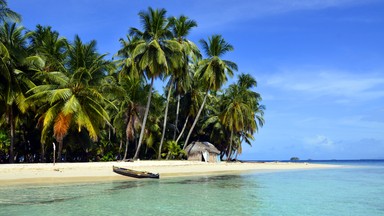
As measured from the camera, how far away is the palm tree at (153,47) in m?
31.4

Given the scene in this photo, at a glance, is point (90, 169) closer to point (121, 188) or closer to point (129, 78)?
point (121, 188)

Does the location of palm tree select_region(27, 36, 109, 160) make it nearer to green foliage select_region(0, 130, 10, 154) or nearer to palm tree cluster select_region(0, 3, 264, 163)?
palm tree cluster select_region(0, 3, 264, 163)

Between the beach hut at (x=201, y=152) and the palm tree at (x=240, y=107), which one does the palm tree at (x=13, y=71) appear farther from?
the palm tree at (x=240, y=107)

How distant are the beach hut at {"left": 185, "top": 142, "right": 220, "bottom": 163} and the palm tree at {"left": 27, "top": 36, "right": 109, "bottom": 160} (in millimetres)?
14182

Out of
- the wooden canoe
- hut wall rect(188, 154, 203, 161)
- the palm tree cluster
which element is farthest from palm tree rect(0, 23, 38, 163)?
hut wall rect(188, 154, 203, 161)

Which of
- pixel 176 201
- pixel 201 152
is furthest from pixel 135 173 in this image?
pixel 201 152

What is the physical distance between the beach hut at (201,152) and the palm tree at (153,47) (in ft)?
26.9

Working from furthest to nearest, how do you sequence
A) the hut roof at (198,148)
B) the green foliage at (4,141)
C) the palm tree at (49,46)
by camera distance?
the hut roof at (198,148), the green foliage at (4,141), the palm tree at (49,46)

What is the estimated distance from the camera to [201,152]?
38781mm

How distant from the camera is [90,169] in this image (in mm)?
22828

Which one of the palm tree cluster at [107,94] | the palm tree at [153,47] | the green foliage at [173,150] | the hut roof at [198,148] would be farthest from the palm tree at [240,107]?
the palm tree at [153,47]

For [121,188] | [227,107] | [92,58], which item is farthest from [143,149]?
[121,188]

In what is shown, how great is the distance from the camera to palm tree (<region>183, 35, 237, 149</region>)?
125ft

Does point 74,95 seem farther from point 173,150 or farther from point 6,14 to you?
point 173,150
